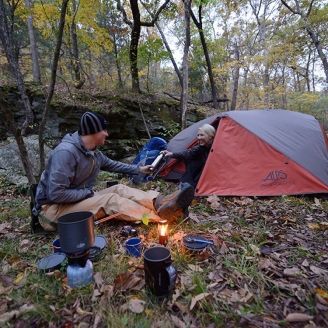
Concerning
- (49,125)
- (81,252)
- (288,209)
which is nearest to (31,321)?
(81,252)

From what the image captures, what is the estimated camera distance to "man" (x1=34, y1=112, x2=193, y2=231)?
2.92 m

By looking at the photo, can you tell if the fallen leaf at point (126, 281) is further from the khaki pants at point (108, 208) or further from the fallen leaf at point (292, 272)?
the fallen leaf at point (292, 272)

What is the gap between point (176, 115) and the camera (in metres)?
9.52

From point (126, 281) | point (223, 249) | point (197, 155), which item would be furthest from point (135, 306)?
point (197, 155)

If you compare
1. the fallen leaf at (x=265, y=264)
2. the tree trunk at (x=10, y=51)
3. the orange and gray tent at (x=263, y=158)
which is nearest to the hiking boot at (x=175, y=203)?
the fallen leaf at (x=265, y=264)

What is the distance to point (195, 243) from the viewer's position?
2596 millimetres

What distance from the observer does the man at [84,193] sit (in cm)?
292

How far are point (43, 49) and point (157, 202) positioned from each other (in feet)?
50.9

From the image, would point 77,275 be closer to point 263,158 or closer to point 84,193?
point 84,193

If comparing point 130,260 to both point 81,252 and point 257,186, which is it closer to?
point 81,252

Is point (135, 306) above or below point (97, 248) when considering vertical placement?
below

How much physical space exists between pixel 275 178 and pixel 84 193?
2837 millimetres

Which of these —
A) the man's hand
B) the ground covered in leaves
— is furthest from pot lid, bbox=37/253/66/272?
the man's hand

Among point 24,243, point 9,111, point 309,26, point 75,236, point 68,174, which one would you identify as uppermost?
point 309,26
